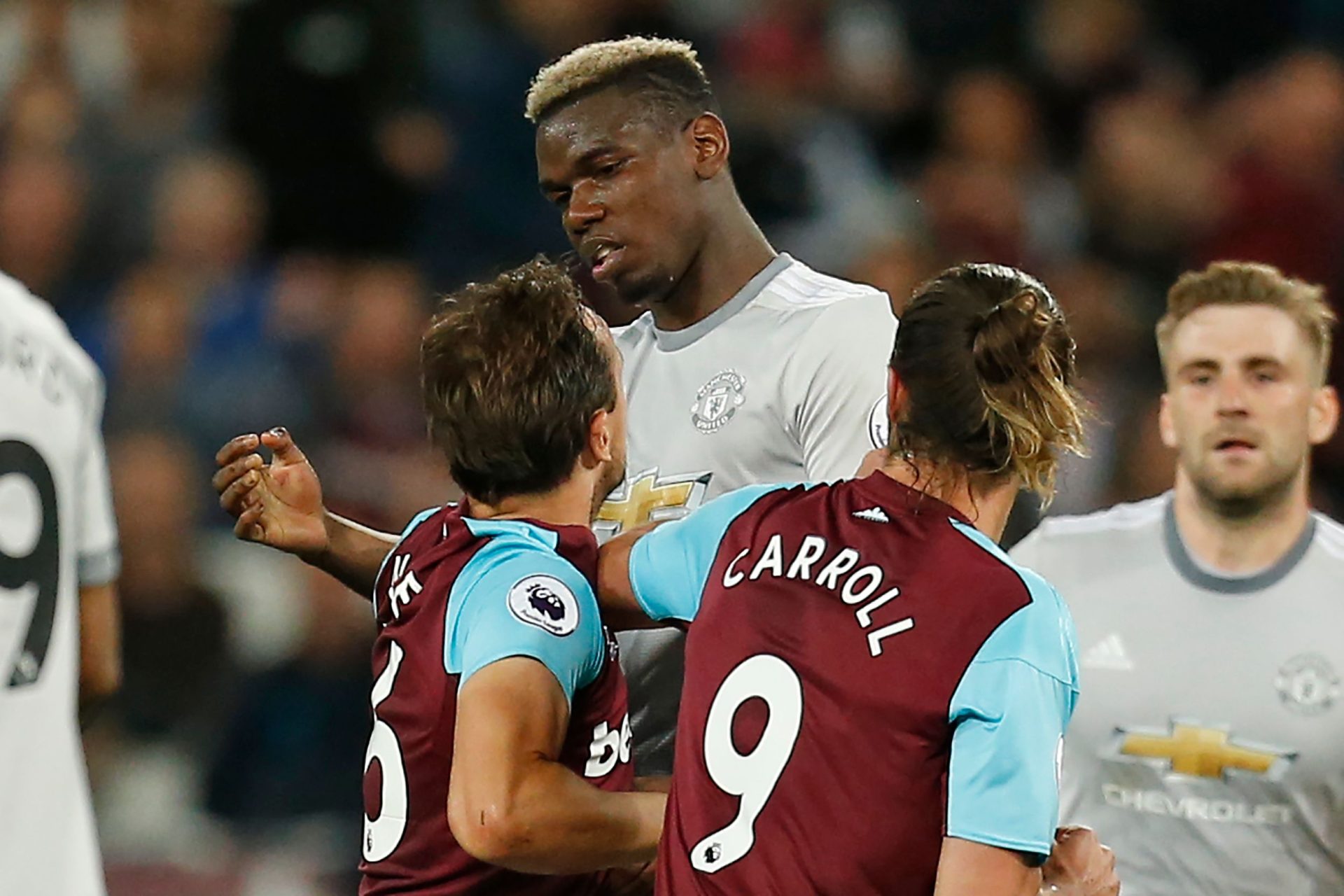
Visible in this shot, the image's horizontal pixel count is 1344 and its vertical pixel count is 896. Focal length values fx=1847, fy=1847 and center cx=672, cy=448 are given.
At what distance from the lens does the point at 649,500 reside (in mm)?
2826

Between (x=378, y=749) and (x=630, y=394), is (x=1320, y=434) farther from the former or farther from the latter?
(x=378, y=749)

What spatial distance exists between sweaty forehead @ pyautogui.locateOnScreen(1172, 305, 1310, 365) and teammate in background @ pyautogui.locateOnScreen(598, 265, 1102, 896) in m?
2.14

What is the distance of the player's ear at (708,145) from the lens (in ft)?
9.73

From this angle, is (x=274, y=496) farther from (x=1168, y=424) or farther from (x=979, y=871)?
(x=1168, y=424)

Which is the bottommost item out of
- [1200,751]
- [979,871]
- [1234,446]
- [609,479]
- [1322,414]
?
[1200,751]

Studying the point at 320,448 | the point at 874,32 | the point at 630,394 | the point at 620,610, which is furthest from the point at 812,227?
the point at 620,610

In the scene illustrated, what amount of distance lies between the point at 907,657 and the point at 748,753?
217 mm

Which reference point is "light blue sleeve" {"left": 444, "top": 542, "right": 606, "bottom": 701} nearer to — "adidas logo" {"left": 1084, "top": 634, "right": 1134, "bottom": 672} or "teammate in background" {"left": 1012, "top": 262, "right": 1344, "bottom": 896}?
"teammate in background" {"left": 1012, "top": 262, "right": 1344, "bottom": 896}

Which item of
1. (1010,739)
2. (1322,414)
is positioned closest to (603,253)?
(1010,739)

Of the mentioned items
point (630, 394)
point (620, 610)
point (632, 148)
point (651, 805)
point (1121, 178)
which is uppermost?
point (1121, 178)

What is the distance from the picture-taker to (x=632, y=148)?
2889 millimetres

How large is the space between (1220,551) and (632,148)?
1967 millimetres

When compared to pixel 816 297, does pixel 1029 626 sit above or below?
below

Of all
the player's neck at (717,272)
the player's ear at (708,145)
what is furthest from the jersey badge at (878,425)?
the player's ear at (708,145)
